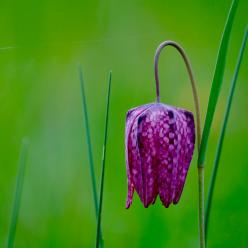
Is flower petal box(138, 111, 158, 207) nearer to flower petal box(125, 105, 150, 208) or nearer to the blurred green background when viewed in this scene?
flower petal box(125, 105, 150, 208)

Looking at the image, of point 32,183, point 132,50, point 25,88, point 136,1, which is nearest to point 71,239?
point 32,183

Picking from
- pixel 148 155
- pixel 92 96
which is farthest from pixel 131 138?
pixel 92 96

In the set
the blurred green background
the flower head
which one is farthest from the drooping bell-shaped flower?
the blurred green background

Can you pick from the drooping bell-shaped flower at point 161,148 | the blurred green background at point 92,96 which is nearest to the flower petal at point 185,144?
the drooping bell-shaped flower at point 161,148

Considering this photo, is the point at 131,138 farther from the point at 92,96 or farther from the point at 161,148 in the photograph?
the point at 92,96

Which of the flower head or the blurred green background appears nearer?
the flower head

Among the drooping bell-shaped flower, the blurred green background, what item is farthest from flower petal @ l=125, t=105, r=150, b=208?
the blurred green background

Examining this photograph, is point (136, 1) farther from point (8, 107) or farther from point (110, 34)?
point (8, 107)
